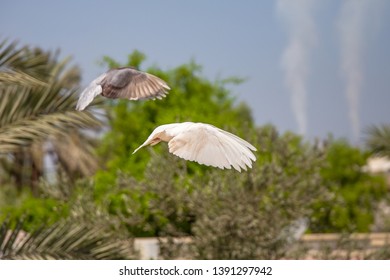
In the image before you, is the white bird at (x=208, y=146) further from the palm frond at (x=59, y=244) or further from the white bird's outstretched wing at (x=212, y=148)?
the palm frond at (x=59, y=244)

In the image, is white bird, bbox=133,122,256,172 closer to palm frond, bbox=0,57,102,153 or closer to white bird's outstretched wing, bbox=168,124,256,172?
white bird's outstretched wing, bbox=168,124,256,172

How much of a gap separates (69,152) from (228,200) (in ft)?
23.9

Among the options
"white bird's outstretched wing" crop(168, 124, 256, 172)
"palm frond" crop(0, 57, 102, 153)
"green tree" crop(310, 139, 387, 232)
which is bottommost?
"white bird's outstretched wing" crop(168, 124, 256, 172)

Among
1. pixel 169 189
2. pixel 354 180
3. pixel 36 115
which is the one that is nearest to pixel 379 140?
pixel 169 189

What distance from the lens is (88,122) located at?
6359 mm

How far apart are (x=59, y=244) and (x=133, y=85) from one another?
9.10ft

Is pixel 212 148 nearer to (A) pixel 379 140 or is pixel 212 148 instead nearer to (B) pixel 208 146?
(B) pixel 208 146

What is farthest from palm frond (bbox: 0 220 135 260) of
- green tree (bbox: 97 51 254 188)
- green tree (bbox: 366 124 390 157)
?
green tree (bbox: 366 124 390 157)

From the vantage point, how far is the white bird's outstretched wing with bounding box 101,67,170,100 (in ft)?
13.2

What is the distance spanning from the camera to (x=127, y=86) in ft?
13.4

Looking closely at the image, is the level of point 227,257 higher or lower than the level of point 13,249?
higher
